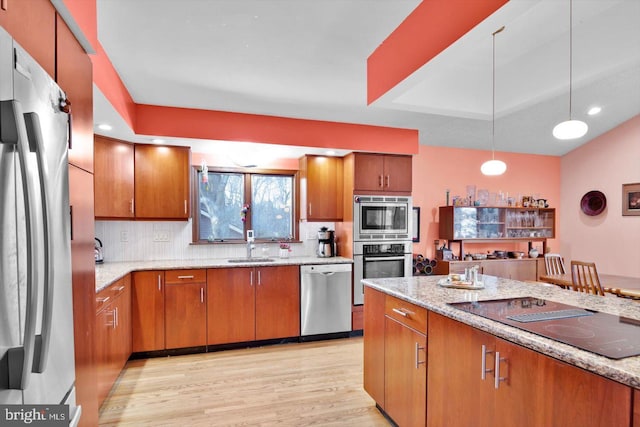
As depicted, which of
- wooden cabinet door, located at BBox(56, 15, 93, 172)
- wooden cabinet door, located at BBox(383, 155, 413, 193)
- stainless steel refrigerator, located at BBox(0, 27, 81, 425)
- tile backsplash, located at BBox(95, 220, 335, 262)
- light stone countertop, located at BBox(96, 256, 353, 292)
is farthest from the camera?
wooden cabinet door, located at BBox(383, 155, 413, 193)

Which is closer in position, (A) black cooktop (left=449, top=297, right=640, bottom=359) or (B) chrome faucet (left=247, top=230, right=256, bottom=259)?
(A) black cooktop (left=449, top=297, right=640, bottom=359)

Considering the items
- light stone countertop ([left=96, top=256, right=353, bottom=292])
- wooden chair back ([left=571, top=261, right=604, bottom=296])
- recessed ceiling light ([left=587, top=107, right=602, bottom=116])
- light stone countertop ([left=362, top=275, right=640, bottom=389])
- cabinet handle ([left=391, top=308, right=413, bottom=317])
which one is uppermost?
recessed ceiling light ([left=587, top=107, right=602, bottom=116])

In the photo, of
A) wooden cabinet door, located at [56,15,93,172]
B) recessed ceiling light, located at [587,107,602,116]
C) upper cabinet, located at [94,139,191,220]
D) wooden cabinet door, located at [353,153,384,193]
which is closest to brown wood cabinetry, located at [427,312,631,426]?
wooden cabinet door, located at [56,15,93,172]

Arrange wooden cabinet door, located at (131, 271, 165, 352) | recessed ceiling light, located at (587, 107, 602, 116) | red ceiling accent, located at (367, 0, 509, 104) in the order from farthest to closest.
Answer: recessed ceiling light, located at (587, 107, 602, 116) < wooden cabinet door, located at (131, 271, 165, 352) < red ceiling accent, located at (367, 0, 509, 104)

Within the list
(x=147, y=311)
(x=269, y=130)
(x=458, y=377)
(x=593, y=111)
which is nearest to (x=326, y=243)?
(x=269, y=130)

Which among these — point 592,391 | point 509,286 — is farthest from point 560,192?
point 592,391

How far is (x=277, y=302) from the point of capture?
3723 millimetres

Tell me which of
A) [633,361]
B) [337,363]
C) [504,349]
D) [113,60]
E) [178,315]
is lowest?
[337,363]

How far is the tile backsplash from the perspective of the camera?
12.5 feet

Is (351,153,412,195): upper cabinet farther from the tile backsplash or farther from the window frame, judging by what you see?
the tile backsplash

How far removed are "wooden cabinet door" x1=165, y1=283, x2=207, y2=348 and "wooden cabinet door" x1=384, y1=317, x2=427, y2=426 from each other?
81.8 inches

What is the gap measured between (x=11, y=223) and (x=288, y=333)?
3.23 meters

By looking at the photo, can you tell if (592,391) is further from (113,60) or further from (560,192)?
(560,192)

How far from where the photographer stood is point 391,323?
220cm
